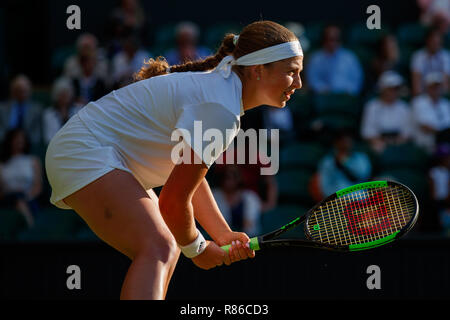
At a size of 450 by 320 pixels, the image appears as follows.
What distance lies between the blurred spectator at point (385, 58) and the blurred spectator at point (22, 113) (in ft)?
10.7

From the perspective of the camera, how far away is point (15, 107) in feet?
23.5

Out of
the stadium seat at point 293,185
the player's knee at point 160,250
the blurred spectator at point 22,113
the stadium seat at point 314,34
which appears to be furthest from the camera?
the stadium seat at point 314,34

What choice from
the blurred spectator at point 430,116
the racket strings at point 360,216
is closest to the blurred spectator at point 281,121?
the blurred spectator at point 430,116

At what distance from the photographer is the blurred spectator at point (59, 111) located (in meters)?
6.81

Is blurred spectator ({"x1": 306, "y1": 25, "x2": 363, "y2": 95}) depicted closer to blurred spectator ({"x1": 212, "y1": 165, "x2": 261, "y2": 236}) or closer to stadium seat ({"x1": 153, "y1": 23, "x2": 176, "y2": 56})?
stadium seat ({"x1": 153, "y1": 23, "x2": 176, "y2": 56})

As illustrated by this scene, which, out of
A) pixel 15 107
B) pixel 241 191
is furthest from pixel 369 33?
pixel 15 107

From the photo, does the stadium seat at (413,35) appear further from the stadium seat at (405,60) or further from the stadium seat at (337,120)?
the stadium seat at (337,120)

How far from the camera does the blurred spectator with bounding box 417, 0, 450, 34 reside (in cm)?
819

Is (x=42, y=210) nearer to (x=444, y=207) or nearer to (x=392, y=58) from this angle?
(x=444, y=207)

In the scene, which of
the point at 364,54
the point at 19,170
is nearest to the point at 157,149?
the point at 19,170

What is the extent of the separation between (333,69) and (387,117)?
0.87 m

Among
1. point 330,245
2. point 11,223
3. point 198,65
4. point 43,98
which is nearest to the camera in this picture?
point 198,65

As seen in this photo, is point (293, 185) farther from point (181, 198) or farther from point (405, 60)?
point (181, 198)

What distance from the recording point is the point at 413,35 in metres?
8.43
